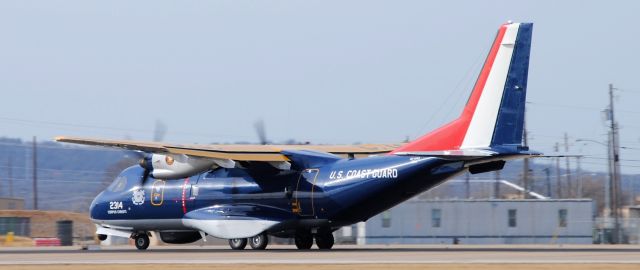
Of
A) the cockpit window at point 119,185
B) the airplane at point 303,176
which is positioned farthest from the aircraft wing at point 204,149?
the cockpit window at point 119,185

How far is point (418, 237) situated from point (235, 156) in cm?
1923

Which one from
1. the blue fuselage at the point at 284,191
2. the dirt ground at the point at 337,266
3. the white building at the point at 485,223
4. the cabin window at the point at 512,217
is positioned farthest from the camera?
the cabin window at the point at 512,217

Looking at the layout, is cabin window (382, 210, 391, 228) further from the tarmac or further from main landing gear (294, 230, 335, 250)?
the tarmac

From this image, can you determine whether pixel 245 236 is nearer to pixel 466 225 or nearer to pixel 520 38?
pixel 520 38

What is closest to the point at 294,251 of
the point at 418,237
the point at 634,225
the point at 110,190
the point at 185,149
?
the point at 185,149

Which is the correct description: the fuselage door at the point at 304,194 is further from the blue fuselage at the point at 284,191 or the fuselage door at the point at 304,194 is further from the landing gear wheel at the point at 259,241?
the landing gear wheel at the point at 259,241

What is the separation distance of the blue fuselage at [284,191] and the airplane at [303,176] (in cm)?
3

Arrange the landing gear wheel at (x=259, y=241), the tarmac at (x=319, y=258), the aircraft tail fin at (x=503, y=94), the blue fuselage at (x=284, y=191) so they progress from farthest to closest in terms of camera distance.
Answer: the landing gear wheel at (x=259, y=241)
the blue fuselage at (x=284, y=191)
the aircraft tail fin at (x=503, y=94)
the tarmac at (x=319, y=258)

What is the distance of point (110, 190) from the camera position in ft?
136

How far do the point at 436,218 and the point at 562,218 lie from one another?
5.84m

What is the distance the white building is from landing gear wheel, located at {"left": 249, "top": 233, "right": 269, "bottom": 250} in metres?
16.9

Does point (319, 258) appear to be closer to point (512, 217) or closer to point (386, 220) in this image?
point (386, 220)

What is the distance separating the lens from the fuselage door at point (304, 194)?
36.4 m

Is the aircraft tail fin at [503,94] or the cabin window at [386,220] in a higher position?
the aircraft tail fin at [503,94]
